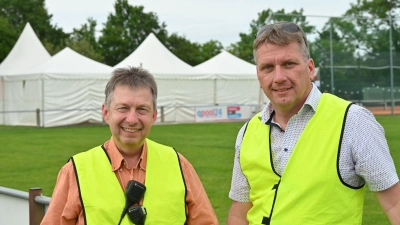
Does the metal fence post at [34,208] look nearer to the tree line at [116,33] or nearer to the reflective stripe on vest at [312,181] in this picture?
the reflective stripe on vest at [312,181]

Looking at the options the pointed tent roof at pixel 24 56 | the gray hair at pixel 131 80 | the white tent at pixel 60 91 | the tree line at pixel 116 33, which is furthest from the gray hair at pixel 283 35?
the tree line at pixel 116 33

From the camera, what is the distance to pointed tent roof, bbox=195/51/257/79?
121 ft

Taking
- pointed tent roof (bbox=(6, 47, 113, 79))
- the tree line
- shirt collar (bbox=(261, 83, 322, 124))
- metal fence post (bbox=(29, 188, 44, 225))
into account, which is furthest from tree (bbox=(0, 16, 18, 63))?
shirt collar (bbox=(261, 83, 322, 124))

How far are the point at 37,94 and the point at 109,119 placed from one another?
29.1 meters

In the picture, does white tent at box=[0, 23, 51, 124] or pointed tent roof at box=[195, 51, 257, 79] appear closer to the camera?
white tent at box=[0, 23, 51, 124]

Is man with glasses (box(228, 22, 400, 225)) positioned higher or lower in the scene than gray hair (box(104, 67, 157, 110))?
lower

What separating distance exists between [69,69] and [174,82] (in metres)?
5.43

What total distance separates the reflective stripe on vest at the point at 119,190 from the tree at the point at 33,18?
7425 cm

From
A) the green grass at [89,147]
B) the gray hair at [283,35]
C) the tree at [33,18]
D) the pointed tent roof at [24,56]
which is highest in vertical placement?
the tree at [33,18]

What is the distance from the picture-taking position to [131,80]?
3.72 m

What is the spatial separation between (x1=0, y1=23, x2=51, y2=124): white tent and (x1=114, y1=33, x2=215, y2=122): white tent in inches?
189

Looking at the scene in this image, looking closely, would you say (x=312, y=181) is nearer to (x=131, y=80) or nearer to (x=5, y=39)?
(x=131, y=80)

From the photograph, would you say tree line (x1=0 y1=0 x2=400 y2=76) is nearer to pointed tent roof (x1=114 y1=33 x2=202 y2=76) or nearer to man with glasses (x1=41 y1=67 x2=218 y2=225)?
pointed tent roof (x1=114 y1=33 x2=202 y2=76)

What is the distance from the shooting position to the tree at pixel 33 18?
7688 centimetres
